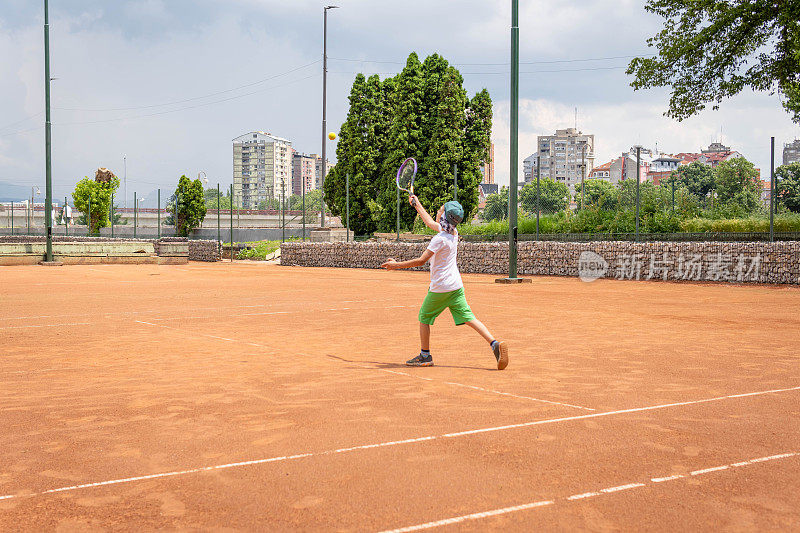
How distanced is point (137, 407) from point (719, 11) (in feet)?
84.9

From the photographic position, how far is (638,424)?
5.89 m

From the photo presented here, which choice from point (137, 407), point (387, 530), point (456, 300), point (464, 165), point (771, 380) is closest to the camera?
point (387, 530)

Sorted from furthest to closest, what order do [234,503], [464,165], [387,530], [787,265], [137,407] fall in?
[464,165] < [787,265] < [137,407] < [234,503] < [387,530]

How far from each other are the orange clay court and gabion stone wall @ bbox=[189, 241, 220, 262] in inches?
1266

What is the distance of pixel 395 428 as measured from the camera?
5805 mm

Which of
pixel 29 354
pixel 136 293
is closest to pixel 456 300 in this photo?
pixel 29 354

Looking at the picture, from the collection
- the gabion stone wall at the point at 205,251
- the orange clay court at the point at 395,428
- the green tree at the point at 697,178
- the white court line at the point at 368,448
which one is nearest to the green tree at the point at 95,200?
the gabion stone wall at the point at 205,251

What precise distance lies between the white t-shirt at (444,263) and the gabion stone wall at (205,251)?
37.4 meters

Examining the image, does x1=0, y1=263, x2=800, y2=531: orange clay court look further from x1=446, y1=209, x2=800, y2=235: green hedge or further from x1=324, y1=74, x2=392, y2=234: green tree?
x1=324, y1=74, x2=392, y2=234: green tree

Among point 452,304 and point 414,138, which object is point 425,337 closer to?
point 452,304

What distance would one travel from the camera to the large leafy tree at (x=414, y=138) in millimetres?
48656

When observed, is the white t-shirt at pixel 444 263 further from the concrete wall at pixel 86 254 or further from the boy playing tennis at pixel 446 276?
the concrete wall at pixel 86 254

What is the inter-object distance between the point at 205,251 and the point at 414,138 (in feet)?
50.2

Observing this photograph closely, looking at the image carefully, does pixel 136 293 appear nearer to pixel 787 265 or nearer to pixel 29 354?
pixel 29 354
